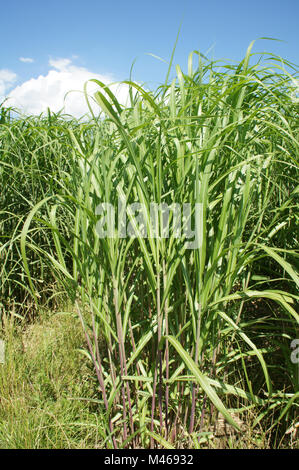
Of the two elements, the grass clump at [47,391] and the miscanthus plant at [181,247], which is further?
the grass clump at [47,391]

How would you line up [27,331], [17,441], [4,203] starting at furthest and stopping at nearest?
1. [4,203]
2. [27,331]
3. [17,441]

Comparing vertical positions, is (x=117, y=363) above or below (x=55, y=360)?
above

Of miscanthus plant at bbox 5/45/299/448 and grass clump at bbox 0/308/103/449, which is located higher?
miscanthus plant at bbox 5/45/299/448

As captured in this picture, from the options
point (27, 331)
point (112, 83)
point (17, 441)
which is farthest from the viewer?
point (27, 331)

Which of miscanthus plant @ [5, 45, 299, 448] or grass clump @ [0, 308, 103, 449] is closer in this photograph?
miscanthus plant @ [5, 45, 299, 448]

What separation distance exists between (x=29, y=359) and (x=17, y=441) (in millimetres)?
471

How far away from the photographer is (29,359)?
1376mm

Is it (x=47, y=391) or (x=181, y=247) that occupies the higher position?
(x=181, y=247)

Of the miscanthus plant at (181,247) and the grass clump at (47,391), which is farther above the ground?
the miscanthus plant at (181,247)

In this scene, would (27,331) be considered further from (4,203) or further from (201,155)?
(201,155)

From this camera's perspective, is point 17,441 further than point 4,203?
No

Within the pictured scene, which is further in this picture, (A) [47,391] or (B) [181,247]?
(A) [47,391]
